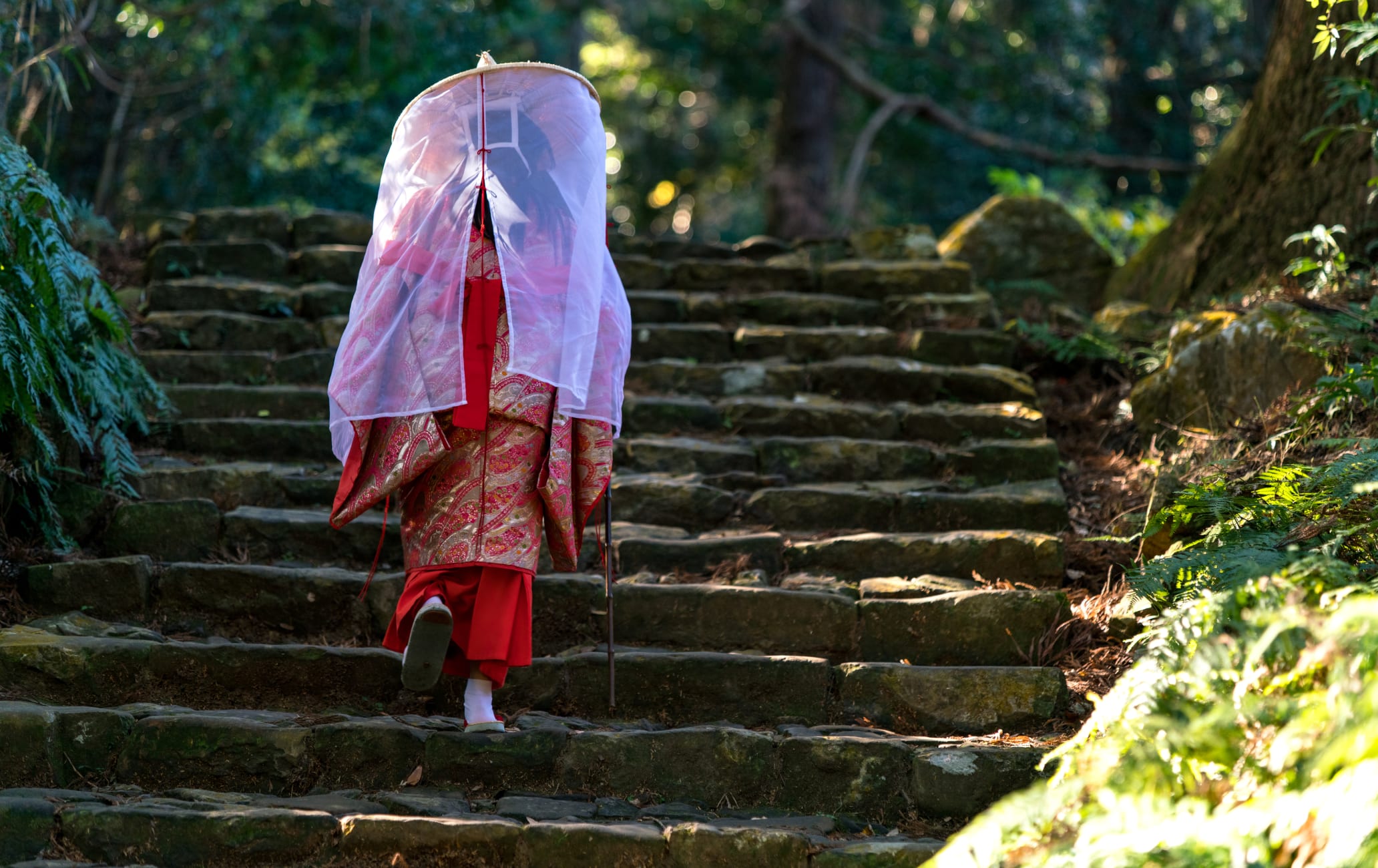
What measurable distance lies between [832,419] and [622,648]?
5.95ft

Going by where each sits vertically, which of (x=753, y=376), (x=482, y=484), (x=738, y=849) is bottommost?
(x=738, y=849)

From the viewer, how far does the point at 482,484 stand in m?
3.24

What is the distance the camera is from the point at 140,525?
13.0 ft

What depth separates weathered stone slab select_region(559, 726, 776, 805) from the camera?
3.04m

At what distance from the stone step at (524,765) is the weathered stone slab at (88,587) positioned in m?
0.62

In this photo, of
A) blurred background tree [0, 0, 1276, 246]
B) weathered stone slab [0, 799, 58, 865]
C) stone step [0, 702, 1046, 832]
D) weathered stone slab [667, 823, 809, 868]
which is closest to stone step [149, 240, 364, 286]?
blurred background tree [0, 0, 1276, 246]

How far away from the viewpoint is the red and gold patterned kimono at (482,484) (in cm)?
320

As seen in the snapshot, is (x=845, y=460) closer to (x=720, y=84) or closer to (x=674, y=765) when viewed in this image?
(x=674, y=765)

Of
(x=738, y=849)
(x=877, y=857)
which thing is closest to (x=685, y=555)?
(x=738, y=849)

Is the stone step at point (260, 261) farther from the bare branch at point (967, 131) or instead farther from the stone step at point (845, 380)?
the bare branch at point (967, 131)

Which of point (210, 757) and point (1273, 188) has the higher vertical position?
point (1273, 188)

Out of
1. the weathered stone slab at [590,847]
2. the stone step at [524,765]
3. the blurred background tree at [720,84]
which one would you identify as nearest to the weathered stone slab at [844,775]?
the stone step at [524,765]

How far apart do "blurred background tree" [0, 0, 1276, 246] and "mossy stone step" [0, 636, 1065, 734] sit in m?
2.45

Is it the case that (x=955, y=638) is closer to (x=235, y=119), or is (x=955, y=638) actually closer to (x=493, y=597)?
(x=493, y=597)
